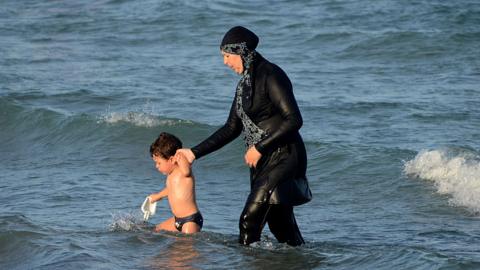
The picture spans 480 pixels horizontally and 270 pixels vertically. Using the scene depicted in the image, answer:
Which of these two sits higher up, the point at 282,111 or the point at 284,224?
the point at 282,111

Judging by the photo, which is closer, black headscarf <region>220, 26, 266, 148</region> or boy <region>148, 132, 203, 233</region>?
black headscarf <region>220, 26, 266, 148</region>

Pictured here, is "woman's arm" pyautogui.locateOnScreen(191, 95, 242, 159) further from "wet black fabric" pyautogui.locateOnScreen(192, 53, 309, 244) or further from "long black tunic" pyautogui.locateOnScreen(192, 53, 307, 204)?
"long black tunic" pyautogui.locateOnScreen(192, 53, 307, 204)

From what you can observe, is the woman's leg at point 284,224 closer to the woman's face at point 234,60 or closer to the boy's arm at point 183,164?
the boy's arm at point 183,164

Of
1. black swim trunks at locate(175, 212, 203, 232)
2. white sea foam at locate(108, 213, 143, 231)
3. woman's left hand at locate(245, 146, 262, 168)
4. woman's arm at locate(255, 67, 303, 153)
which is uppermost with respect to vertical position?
woman's arm at locate(255, 67, 303, 153)

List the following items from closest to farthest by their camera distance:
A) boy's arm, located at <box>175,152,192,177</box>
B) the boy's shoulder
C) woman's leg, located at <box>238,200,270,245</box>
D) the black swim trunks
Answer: woman's leg, located at <box>238,200,270,245</box>
boy's arm, located at <box>175,152,192,177</box>
the boy's shoulder
the black swim trunks

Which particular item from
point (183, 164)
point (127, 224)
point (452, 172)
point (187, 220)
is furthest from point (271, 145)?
point (452, 172)

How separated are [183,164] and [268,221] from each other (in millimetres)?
792

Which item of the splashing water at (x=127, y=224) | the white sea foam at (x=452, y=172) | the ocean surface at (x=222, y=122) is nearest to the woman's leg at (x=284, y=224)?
the ocean surface at (x=222, y=122)

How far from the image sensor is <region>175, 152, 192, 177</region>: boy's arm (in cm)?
765

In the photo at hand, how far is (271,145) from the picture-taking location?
698cm

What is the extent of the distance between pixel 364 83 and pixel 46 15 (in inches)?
437

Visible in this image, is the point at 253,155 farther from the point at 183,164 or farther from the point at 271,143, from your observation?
the point at 183,164

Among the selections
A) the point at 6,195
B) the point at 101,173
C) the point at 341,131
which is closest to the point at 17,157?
the point at 101,173

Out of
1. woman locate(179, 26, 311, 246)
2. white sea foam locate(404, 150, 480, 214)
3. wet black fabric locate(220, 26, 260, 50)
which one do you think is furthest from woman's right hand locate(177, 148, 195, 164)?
white sea foam locate(404, 150, 480, 214)
